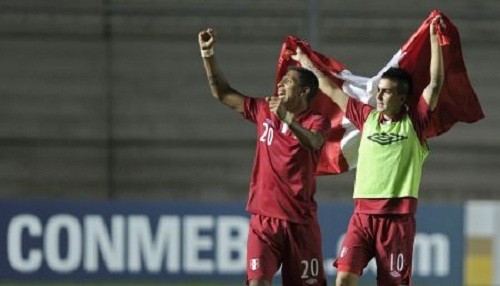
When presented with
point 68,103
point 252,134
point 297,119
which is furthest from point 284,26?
point 297,119

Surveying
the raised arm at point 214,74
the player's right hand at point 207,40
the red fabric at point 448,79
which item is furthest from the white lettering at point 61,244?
the player's right hand at point 207,40

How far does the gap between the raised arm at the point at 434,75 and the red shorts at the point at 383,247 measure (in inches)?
24.4

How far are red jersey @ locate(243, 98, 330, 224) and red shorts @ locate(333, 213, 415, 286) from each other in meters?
0.28

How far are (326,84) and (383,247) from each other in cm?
120

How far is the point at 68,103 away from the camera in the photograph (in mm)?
14227

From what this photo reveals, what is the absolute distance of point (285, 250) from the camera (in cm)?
931

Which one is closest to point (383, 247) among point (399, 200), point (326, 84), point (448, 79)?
point (399, 200)

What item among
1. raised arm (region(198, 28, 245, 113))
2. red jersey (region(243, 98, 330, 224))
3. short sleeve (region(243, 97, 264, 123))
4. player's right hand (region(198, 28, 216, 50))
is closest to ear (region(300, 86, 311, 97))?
red jersey (region(243, 98, 330, 224))

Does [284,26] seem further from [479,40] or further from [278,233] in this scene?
[278,233]

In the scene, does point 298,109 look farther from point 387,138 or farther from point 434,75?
point 434,75

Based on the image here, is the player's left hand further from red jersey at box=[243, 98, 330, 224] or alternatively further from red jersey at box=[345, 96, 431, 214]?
red jersey at box=[243, 98, 330, 224]

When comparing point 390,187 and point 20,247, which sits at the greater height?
→ point 390,187

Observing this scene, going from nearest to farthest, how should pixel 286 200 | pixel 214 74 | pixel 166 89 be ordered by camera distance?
pixel 286 200 < pixel 214 74 < pixel 166 89

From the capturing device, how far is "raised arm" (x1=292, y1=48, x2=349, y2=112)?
1000 centimetres
